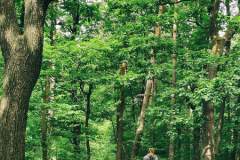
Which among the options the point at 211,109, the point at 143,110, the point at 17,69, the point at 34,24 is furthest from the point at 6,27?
the point at 143,110

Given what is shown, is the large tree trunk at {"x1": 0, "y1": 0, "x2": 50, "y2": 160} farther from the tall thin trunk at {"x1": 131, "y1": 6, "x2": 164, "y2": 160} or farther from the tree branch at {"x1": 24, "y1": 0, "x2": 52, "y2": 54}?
the tall thin trunk at {"x1": 131, "y1": 6, "x2": 164, "y2": 160}

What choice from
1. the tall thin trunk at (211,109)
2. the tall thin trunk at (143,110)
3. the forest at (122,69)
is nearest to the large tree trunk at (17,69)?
the forest at (122,69)

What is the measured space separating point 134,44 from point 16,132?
11.0 m

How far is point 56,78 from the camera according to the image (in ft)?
55.5

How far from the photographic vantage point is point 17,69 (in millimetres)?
6352

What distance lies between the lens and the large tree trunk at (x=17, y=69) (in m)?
6.24

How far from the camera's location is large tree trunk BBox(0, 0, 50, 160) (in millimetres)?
6238

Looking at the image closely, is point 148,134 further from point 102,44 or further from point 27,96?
point 27,96

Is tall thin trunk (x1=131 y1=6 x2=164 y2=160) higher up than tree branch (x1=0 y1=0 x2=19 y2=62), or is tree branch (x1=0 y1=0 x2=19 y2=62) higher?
tree branch (x1=0 y1=0 x2=19 y2=62)

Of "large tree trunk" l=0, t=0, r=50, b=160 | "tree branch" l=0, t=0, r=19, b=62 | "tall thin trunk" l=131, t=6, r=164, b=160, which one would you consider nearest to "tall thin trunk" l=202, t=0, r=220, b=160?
"tall thin trunk" l=131, t=6, r=164, b=160

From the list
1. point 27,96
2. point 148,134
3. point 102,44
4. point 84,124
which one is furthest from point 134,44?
point 148,134

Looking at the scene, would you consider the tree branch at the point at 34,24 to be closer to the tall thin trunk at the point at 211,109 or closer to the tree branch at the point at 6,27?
the tree branch at the point at 6,27

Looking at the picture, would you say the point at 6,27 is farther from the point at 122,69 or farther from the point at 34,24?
the point at 122,69

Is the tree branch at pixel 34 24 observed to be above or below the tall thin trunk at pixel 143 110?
above
